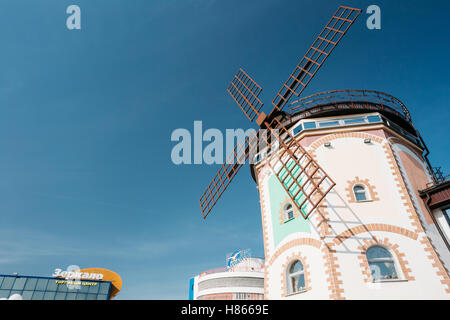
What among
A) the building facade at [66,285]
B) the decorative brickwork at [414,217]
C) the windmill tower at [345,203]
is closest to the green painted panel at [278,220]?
the windmill tower at [345,203]

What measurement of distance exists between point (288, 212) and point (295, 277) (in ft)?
11.6

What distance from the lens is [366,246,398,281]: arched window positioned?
37.4 ft

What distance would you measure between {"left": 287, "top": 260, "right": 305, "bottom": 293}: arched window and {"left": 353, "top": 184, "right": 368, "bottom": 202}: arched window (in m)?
4.60

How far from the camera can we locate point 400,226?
40.1 feet

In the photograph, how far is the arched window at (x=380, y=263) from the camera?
37.4 ft

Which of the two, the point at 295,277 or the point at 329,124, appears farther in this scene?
the point at 329,124

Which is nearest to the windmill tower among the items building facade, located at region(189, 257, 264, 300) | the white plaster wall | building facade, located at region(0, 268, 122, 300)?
the white plaster wall

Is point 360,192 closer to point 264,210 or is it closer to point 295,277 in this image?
point 295,277

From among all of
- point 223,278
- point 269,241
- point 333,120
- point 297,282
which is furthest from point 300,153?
point 223,278

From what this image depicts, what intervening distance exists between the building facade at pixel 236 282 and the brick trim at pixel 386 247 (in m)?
31.6

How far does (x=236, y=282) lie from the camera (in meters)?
40.3

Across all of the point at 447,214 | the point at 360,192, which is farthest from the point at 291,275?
the point at 447,214

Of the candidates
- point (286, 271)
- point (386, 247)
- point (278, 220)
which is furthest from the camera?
point (278, 220)
